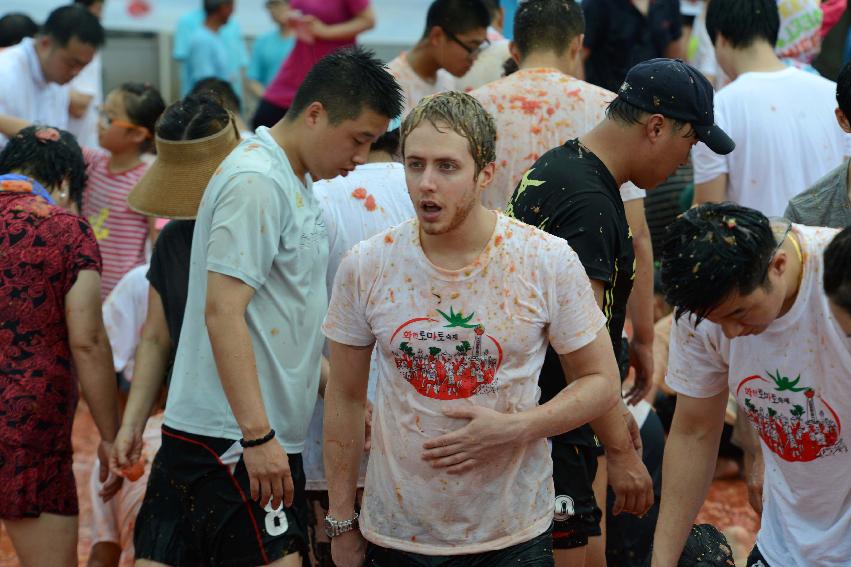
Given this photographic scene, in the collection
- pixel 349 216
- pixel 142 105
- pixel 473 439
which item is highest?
pixel 473 439

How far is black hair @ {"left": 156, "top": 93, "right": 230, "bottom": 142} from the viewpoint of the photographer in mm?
4188

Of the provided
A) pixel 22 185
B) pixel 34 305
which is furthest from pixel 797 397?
pixel 22 185

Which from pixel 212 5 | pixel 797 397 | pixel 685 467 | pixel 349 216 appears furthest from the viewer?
pixel 212 5

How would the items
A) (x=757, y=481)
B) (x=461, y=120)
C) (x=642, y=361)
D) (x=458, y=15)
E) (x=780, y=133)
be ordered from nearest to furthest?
(x=461, y=120) < (x=757, y=481) < (x=642, y=361) < (x=780, y=133) < (x=458, y=15)

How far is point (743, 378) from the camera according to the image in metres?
2.98

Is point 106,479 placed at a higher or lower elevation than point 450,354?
lower

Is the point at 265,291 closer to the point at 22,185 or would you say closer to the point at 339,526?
the point at 339,526

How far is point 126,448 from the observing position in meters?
4.04

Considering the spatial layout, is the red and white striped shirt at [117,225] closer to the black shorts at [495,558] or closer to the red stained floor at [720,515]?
the red stained floor at [720,515]

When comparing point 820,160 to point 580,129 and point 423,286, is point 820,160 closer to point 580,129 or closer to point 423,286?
point 580,129

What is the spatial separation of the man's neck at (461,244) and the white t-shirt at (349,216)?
1048 mm

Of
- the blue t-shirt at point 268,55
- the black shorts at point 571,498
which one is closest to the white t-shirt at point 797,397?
the black shorts at point 571,498

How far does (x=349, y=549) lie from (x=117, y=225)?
3645 mm

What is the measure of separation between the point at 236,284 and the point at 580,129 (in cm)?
159
